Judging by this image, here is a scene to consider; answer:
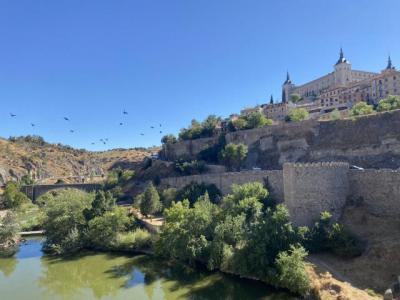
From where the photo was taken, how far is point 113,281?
23703 millimetres

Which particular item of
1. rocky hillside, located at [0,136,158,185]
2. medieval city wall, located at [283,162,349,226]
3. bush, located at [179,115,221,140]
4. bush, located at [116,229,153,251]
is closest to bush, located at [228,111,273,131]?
bush, located at [179,115,221,140]

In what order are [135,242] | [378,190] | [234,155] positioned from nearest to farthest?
1. [378,190]
2. [135,242]
3. [234,155]

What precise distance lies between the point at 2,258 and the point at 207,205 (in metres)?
16.9

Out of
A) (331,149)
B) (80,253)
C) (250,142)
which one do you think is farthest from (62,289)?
(250,142)

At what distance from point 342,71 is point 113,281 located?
80.2 meters

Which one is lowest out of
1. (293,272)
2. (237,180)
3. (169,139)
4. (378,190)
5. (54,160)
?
(293,272)

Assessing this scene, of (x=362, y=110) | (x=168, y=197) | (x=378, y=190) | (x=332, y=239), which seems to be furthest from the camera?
(x=362, y=110)

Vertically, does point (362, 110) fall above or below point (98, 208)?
above

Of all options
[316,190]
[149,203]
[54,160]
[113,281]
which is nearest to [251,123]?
[149,203]

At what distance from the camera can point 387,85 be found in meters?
66.1

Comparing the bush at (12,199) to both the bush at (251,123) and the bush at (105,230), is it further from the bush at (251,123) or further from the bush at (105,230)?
the bush at (251,123)

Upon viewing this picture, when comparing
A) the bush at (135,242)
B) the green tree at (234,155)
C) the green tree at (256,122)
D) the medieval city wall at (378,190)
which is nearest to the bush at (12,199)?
the green tree at (234,155)

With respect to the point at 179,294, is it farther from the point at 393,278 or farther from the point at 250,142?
the point at 250,142

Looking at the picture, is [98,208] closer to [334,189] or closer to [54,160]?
[334,189]
